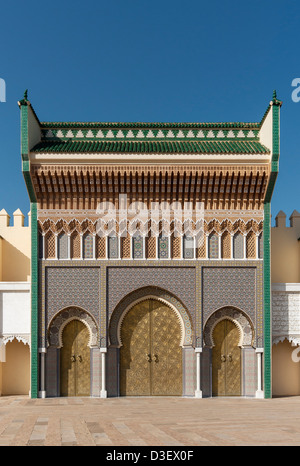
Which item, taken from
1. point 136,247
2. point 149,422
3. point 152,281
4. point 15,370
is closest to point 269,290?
point 152,281

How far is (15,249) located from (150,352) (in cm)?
438

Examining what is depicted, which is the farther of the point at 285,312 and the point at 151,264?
the point at 285,312

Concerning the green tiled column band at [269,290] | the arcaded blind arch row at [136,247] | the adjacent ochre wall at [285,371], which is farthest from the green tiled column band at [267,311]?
the adjacent ochre wall at [285,371]

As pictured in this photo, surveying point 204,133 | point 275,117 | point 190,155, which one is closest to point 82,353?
point 190,155

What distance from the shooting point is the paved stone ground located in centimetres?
579

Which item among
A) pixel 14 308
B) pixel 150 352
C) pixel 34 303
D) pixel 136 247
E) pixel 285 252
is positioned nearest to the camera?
pixel 34 303

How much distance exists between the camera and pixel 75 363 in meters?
10.8

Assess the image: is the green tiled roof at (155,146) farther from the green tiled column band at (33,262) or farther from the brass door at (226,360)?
→ the brass door at (226,360)

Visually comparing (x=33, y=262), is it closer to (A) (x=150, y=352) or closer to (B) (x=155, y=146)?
(A) (x=150, y=352)

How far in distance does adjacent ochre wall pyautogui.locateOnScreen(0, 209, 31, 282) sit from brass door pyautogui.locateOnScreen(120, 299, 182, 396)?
3242mm

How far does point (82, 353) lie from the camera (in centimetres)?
1081

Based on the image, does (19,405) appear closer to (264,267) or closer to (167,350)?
(167,350)

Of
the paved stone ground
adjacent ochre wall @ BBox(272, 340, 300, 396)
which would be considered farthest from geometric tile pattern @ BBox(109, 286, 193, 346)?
adjacent ochre wall @ BBox(272, 340, 300, 396)

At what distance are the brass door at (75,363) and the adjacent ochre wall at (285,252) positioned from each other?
→ 16.4ft
